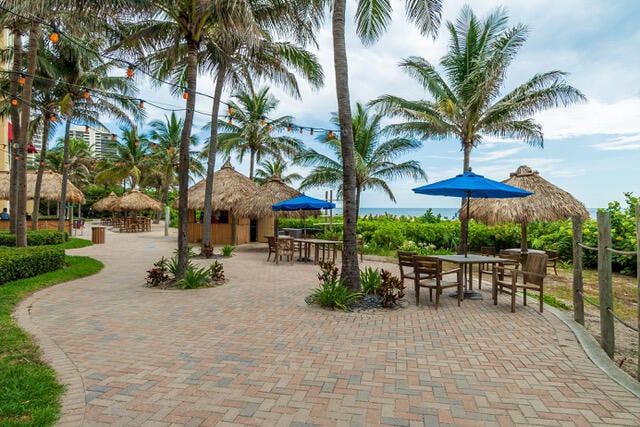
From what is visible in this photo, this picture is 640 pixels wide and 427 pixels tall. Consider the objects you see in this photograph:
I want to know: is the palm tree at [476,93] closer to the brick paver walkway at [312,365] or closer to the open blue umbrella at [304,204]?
the open blue umbrella at [304,204]

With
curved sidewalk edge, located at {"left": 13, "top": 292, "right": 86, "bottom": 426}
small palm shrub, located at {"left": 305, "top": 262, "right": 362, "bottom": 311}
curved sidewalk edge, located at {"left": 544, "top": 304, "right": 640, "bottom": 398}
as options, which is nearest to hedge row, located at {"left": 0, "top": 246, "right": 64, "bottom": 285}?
curved sidewalk edge, located at {"left": 13, "top": 292, "right": 86, "bottom": 426}

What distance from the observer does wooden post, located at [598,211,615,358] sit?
4.30m

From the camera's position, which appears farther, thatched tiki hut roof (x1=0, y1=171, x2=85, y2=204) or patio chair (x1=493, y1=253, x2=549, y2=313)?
thatched tiki hut roof (x1=0, y1=171, x2=85, y2=204)

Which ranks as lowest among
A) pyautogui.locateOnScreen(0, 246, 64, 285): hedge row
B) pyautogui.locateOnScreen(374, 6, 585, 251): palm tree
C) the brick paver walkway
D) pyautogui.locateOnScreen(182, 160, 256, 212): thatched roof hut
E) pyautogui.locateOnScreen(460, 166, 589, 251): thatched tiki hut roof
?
the brick paver walkway

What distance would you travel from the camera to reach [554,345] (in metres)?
4.46

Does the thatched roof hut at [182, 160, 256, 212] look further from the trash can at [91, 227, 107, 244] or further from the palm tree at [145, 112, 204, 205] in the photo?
the palm tree at [145, 112, 204, 205]

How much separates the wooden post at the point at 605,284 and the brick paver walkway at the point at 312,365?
319 mm

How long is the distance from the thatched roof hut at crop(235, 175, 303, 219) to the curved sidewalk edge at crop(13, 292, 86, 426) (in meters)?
10.7

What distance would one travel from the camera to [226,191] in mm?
17453

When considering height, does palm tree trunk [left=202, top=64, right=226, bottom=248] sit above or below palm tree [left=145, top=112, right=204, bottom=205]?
below

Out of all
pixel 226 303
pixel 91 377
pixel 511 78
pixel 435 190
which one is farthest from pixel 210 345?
pixel 511 78

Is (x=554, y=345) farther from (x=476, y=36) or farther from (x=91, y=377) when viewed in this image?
(x=476, y=36)

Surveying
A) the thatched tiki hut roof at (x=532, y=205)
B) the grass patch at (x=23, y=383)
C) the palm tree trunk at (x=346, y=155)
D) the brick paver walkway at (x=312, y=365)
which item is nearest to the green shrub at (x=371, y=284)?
the palm tree trunk at (x=346, y=155)

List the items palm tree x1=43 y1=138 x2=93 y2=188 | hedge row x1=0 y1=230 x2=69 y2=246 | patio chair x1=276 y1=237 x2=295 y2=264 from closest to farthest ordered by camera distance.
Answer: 1. hedge row x1=0 y1=230 x2=69 y2=246
2. patio chair x1=276 y1=237 x2=295 y2=264
3. palm tree x1=43 y1=138 x2=93 y2=188
